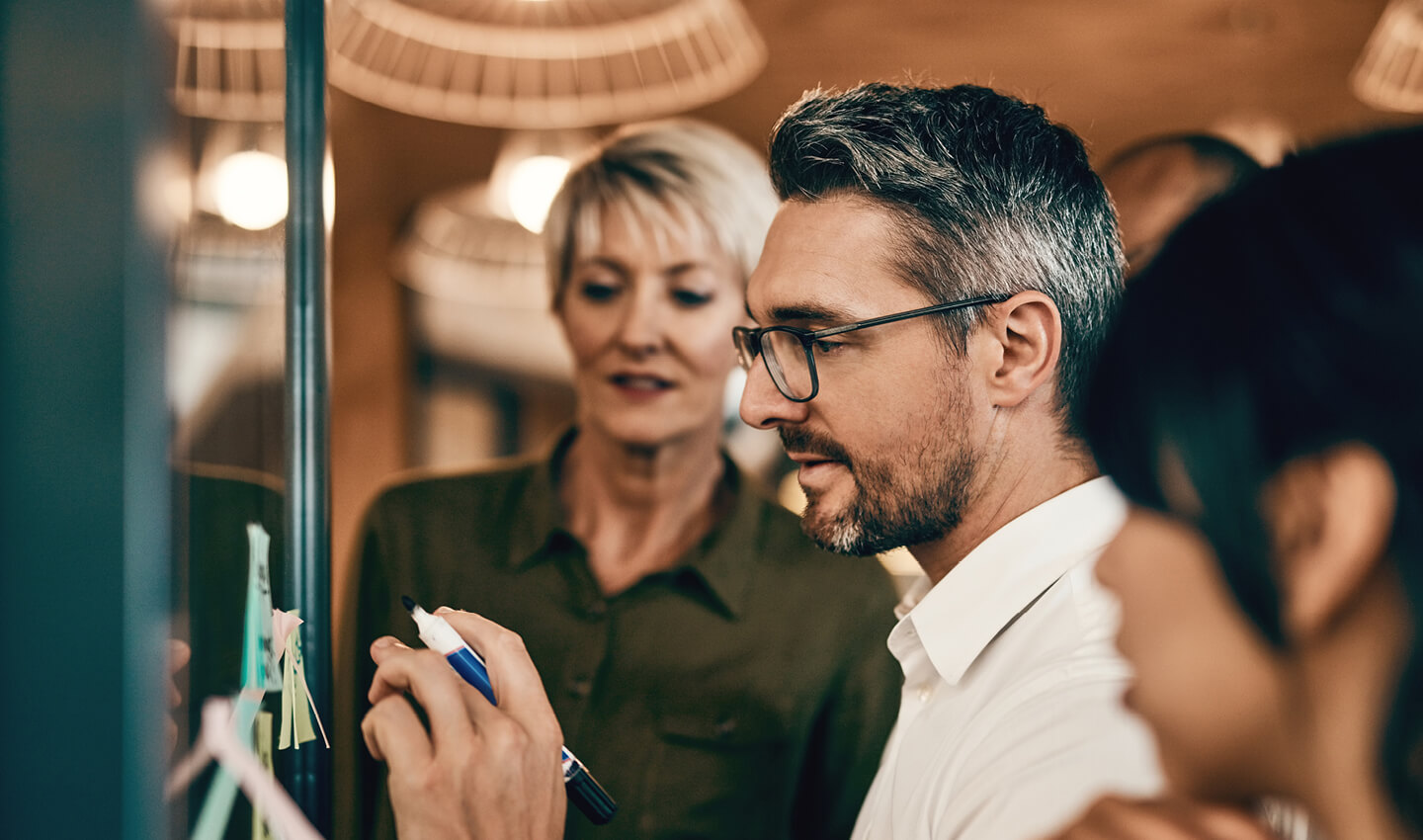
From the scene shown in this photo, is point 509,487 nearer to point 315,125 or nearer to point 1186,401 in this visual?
point 315,125

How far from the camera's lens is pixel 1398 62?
2.21 m

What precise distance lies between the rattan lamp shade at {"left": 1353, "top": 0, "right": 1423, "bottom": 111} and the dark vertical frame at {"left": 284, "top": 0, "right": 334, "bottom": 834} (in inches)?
81.6

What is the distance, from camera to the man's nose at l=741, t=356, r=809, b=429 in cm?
97

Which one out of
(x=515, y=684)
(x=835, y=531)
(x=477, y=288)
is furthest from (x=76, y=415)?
(x=477, y=288)

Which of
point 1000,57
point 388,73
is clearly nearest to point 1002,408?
point 388,73

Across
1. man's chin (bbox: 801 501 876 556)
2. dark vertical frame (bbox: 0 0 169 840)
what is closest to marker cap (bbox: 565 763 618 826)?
man's chin (bbox: 801 501 876 556)

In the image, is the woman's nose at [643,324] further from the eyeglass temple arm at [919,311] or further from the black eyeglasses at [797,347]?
the eyeglass temple arm at [919,311]

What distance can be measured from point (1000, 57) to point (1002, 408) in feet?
8.15

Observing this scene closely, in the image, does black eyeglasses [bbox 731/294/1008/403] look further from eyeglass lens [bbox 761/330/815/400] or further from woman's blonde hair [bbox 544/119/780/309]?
woman's blonde hair [bbox 544/119/780/309]

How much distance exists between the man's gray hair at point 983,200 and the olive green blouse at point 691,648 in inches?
18.0

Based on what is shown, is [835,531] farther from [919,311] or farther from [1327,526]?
[1327,526]

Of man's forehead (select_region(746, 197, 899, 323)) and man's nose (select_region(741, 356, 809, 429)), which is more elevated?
man's forehead (select_region(746, 197, 899, 323))

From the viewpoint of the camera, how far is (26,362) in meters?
0.46

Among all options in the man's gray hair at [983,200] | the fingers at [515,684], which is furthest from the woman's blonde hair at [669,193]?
the fingers at [515,684]
